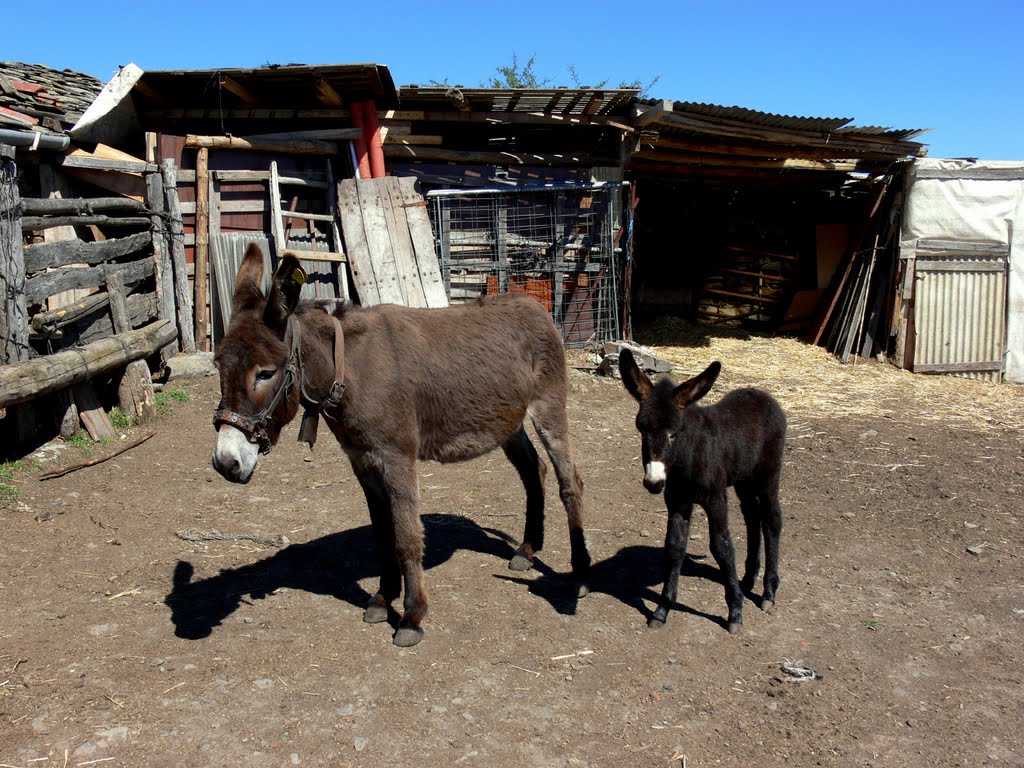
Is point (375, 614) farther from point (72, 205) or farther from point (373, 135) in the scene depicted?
point (373, 135)

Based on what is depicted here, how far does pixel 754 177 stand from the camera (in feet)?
48.8

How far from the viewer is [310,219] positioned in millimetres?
11344

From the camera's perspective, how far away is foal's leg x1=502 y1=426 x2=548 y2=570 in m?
5.41

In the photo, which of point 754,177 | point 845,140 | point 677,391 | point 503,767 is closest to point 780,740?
point 503,767

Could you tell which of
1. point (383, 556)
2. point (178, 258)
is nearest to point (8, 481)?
point (383, 556)

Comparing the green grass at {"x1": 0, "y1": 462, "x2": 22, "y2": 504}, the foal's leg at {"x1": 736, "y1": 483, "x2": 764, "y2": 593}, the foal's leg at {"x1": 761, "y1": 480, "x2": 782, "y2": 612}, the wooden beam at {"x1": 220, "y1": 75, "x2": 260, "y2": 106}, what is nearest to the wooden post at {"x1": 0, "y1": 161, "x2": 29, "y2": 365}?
the green grass at {"x1": 0, "y1": 462, "x2": 22, "y2": 504}

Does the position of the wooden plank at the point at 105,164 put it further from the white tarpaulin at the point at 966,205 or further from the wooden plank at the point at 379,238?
the white tarpaulin at the point at 966,205

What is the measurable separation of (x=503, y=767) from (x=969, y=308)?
12.5 metres

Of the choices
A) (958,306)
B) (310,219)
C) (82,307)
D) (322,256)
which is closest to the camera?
(82,307)

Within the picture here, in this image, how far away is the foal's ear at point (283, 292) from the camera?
3787 millimetres

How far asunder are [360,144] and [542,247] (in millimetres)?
3168

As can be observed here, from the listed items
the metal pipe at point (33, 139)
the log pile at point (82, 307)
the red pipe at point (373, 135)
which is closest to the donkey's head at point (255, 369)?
the log pile at point (82, 307)

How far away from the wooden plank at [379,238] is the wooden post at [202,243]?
2.08m

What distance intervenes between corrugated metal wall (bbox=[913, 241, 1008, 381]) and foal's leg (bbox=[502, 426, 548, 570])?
973 cm
